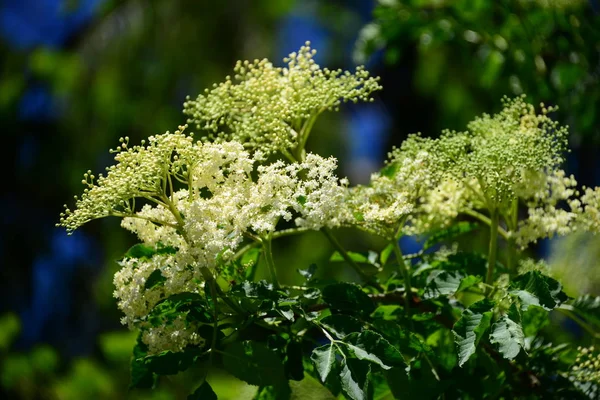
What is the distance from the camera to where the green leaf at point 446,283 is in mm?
1098

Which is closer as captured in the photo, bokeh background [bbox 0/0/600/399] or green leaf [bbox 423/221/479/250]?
green leaf [bbox 423/221/479/250]

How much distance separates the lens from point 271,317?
1.09m

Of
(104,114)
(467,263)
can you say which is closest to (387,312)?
(467,263)

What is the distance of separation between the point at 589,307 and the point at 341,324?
482 millimetres

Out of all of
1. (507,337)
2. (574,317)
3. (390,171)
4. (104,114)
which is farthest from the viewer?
(104,114)

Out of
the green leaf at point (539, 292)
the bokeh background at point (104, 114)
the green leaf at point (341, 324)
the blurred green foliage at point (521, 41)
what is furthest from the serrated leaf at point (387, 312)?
the bokeh background at point (104, 114)

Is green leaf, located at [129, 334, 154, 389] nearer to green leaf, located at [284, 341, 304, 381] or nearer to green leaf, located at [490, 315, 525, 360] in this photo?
green leaf, located at [284, 341, 304, 381]

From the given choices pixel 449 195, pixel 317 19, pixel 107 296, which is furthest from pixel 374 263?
pixel 317 19

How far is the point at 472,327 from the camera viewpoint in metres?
1.00

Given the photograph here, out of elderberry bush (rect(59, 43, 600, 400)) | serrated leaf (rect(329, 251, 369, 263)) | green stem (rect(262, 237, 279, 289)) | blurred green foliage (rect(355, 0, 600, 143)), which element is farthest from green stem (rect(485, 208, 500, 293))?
blurred green foliage (rect(355, 0, 600, 143))

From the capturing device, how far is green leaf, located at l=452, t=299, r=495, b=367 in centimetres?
98

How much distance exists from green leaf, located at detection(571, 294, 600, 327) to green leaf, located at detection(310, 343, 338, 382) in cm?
50

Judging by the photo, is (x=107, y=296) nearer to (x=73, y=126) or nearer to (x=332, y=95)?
(x=73, y=126)

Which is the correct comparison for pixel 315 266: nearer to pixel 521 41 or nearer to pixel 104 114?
pixel 521 41
